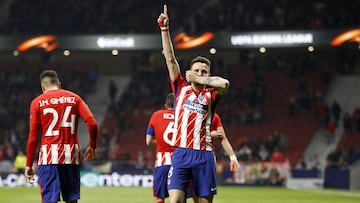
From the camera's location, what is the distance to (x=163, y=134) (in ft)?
39.8

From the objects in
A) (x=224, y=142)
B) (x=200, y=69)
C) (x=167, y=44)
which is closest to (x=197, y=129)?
(x=200, y=69)

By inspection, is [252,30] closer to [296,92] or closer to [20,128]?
[296,92]

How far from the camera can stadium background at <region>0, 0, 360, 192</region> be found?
1484 inches

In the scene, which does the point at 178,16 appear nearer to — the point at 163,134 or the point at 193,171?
the point at 163,134

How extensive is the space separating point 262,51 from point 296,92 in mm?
2774

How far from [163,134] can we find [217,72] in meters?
30.4

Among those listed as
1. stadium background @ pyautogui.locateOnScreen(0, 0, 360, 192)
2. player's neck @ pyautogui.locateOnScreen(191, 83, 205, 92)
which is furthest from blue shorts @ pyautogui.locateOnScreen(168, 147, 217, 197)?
stadium background @ pyautogui.locateOnScreen(0, 0, 360, 192)

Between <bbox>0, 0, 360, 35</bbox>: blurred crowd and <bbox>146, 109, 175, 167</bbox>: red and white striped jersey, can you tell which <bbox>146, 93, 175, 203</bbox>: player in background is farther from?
<bbox>0, 0, 360, 35</bbox>: blurred crowd

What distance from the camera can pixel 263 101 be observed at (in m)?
40.4

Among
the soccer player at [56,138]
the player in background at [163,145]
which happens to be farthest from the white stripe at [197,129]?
the player in background at [163,145]

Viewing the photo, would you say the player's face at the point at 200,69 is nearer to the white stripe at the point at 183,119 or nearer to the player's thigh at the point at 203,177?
the white stripe at the point at 183,119

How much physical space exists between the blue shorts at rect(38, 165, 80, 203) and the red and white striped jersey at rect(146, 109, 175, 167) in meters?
2.59

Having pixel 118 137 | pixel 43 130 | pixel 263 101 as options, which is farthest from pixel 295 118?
pixel 43 130

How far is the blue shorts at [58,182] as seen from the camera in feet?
31.1
